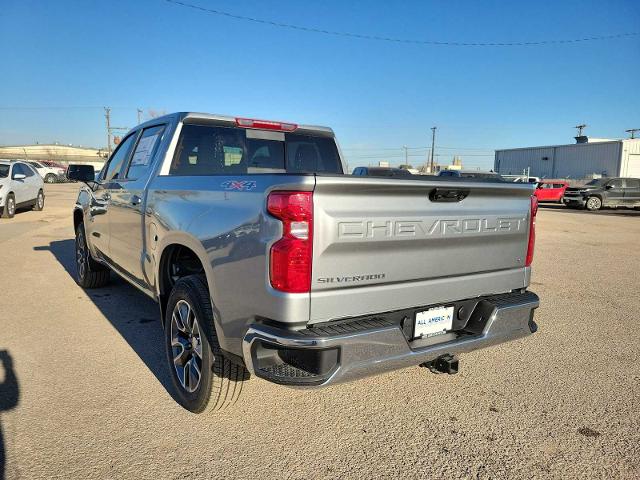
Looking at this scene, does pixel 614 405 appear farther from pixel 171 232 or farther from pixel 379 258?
pixel 171 232

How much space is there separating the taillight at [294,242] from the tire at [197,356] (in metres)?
0.76

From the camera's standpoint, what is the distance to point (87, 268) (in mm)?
6031

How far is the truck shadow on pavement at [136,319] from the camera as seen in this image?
3.86 m

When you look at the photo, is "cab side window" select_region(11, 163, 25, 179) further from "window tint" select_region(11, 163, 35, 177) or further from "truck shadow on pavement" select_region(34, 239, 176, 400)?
"truck shadow on pavement" select_region(34, 239, 176, 400)

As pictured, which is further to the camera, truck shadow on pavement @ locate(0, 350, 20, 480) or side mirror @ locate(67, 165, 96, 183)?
side mirror @ locate(67, 165, 96, 183)

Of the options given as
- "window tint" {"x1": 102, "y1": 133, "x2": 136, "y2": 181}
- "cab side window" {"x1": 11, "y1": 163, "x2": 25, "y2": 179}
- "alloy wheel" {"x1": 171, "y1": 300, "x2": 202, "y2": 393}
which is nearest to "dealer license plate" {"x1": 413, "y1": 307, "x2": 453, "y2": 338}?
"alloy wheel" {"x1": 171, "y1": 300, "x2": 202, "y2": 393}

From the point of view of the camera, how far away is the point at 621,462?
8.58 ft

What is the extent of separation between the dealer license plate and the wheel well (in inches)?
64.1

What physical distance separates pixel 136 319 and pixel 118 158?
1756 mm

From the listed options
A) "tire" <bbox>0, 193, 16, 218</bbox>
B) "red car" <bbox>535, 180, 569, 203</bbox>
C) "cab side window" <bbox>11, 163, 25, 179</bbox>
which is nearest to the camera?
"tire" <bbox>0, 193, 16, 218</bbox>

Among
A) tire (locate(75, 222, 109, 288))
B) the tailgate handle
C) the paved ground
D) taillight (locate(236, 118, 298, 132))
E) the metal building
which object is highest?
the metal building

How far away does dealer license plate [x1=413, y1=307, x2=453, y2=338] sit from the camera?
107 inches

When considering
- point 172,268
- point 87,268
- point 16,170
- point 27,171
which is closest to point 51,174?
point 27,171

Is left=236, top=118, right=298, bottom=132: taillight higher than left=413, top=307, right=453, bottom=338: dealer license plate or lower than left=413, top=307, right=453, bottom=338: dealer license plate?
higher
